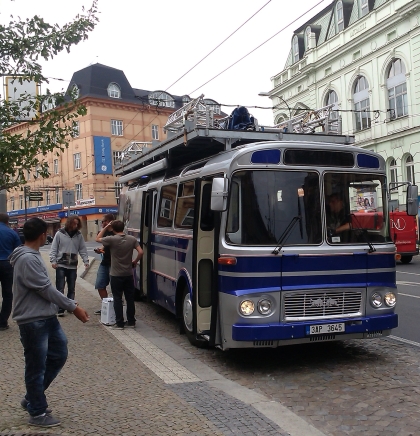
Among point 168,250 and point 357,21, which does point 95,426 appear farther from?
point 357,21

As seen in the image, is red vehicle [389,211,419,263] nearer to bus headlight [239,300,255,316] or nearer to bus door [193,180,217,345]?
bus door [193,180,217,345]

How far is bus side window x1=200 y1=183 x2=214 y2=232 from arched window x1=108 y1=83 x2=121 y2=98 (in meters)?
57.6

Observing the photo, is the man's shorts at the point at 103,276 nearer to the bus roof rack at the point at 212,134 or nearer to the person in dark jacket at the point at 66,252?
the person in dark jacket at the point at 66,252

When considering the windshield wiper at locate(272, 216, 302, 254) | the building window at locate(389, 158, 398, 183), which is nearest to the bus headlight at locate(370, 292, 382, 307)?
the windshield wiper at locate(272, 216, 302, 254)

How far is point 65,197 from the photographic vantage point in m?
25.9

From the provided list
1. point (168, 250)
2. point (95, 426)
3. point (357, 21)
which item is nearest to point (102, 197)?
point (357, 21)

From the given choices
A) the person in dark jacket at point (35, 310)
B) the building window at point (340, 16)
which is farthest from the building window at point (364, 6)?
the person in dark jacket at point (35, 310)

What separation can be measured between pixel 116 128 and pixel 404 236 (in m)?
44.0

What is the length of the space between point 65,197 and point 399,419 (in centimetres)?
2250

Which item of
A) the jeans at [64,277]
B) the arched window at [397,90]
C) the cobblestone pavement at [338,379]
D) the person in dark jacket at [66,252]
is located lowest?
the cobblestone pavement at [338,379]

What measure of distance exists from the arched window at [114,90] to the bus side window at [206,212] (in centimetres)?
5762

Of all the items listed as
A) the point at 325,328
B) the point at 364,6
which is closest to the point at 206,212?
the point at 325,328

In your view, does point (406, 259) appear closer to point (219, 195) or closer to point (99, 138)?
point (219, 195)

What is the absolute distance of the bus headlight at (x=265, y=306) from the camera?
6.59 m
